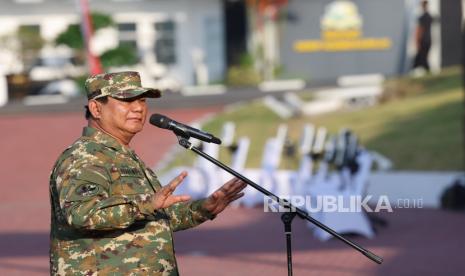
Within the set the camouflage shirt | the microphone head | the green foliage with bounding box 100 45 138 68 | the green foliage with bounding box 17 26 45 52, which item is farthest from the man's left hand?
the green foliage with bounding box 17 26 45 52

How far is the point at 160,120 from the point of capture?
4793mm

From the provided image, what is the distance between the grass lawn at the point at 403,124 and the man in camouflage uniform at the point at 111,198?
13.6 meters

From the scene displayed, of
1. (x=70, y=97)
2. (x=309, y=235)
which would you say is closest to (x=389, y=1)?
(x=70, y=97)

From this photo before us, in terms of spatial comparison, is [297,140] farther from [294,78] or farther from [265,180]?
[294,78]

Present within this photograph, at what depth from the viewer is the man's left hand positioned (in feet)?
16.7

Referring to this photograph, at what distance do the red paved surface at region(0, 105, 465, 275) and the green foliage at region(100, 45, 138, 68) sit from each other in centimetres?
1498

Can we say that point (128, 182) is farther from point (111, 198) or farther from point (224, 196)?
point (224, 196)

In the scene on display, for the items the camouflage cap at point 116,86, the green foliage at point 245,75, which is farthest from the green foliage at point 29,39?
the camouflage cap at point 116,86

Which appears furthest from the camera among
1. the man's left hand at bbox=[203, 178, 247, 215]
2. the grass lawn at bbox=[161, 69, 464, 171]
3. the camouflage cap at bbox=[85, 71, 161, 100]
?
the grass lawn at bbox=[161, 69, 464, 171]

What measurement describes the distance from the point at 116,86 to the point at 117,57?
101 ft

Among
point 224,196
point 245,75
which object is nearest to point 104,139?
point 224,196

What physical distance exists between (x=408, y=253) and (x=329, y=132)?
31.2 ft

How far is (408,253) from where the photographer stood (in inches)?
486

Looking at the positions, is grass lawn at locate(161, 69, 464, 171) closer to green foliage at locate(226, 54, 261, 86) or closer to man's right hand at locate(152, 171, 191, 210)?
green foliage at locate(226, 54, 261, 86)
